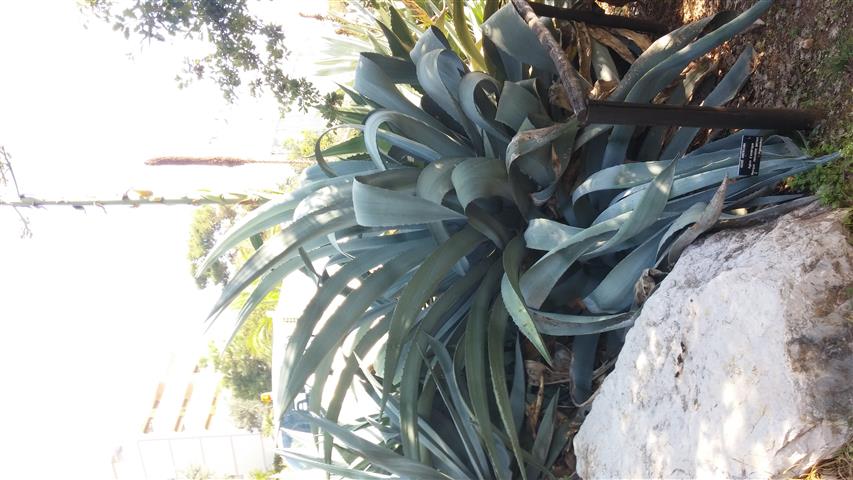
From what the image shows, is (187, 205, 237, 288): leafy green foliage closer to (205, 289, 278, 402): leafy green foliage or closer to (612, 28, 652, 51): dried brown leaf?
(205, 289, 278, 402): leafy green foliage

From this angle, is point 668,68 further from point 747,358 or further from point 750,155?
point 747,358

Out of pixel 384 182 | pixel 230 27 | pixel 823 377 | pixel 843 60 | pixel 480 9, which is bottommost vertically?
pixel 823 377

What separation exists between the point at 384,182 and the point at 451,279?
0.40m

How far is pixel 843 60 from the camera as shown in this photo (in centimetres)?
143

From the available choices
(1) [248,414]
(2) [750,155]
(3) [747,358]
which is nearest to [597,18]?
(2) [750,155]

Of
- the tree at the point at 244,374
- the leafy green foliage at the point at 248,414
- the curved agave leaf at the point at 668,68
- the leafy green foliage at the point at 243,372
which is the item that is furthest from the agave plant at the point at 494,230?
the leafy green foliage at the point at 248,414

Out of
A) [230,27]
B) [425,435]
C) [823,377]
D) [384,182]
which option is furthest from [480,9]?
[823,377]

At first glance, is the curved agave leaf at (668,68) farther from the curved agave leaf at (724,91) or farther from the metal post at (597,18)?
the metal post at (597,18)

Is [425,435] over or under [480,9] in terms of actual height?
under

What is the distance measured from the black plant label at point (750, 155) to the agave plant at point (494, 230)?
0.03 meters

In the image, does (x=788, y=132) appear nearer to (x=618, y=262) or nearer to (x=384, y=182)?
(x=618, y=262)

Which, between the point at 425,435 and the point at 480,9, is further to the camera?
the point at 480,9

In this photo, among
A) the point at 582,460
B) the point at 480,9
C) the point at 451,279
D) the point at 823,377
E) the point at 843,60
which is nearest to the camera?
the point at 823,377

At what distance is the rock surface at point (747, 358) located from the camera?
115 cm
